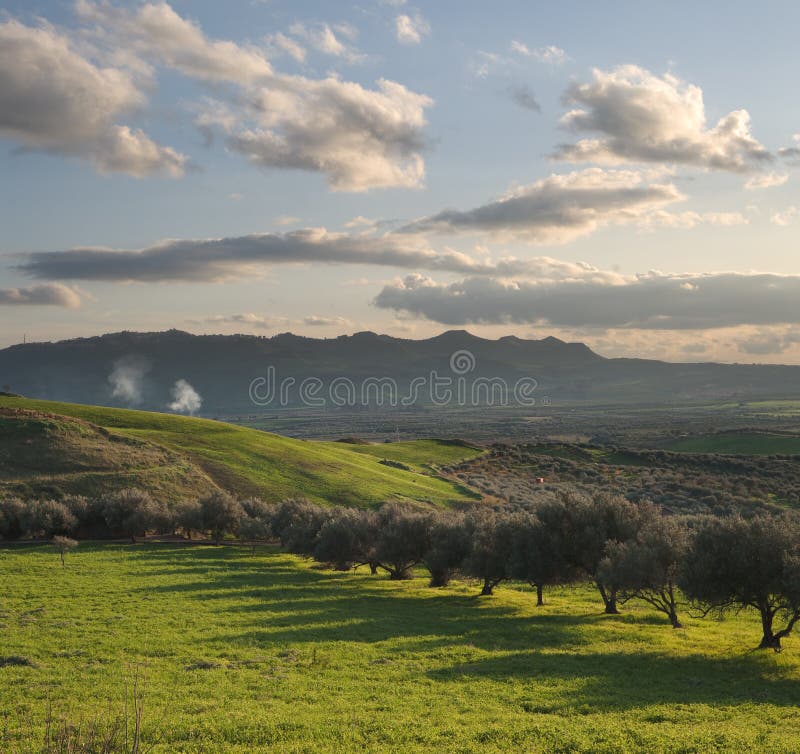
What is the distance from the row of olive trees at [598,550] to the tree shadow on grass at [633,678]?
4.29 m

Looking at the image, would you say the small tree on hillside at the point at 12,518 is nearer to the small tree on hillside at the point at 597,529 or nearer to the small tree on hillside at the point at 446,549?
the small tree on hillside at the point at 446,549

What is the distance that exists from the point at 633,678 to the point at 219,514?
5966cm

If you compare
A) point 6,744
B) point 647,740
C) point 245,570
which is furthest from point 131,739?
point 245,570

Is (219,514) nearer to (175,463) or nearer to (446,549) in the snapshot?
(175,463)

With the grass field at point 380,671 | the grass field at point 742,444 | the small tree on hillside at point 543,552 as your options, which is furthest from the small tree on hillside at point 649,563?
the grass field at point 742,444

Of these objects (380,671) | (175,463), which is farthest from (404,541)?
(175,463)

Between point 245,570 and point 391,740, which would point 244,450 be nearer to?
point 245,570

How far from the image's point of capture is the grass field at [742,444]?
167 m

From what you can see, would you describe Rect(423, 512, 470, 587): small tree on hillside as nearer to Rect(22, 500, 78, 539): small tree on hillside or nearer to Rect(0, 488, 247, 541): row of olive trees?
Rect(0, 488, 247, 541): row of olive trees

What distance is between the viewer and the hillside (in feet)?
306

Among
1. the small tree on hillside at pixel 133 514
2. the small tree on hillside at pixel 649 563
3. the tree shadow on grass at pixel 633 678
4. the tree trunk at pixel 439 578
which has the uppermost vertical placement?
the small tree on hillside at pixel 649 563

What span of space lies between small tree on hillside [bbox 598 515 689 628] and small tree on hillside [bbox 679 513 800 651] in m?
2.71

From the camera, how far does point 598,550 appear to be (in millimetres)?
47906

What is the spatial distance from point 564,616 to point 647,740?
24410 millimetres
